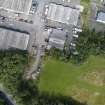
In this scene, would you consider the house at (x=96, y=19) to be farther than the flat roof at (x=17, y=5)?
Yes

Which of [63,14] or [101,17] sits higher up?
[101,17]

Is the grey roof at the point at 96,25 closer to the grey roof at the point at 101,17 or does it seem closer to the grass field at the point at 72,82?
the grey roof at the point at 101,17

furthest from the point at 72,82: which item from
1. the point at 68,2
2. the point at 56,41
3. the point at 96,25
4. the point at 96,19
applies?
the point at 68,2

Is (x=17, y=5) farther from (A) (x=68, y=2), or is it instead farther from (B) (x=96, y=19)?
(B) (x=96, y=19)

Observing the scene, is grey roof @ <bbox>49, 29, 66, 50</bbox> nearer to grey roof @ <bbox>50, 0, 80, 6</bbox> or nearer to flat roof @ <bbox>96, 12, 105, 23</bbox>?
grey roof @ <bbox>50, 0, 80, 6</bbox>

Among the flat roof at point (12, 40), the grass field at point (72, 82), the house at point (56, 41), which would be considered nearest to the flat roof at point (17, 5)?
the flat roof at point (12, 40)

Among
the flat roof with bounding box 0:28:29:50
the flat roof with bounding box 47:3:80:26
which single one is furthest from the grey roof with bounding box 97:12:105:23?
the flat roof with bounding box 0:28:29:50
